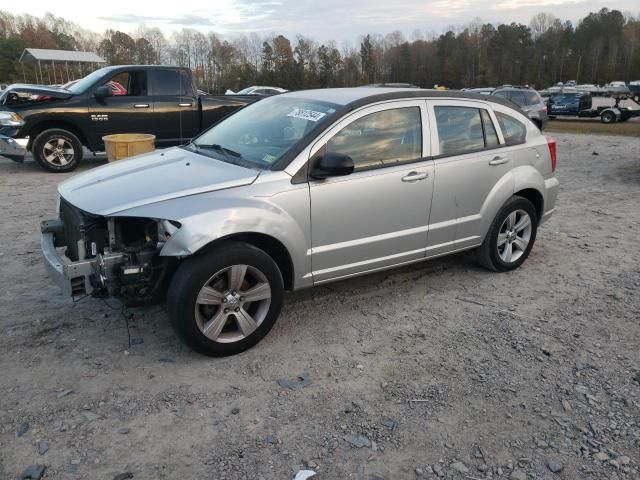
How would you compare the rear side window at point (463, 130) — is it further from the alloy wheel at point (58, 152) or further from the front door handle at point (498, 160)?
the alloy wheel at point (58, 152)

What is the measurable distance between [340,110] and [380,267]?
127 centimetres

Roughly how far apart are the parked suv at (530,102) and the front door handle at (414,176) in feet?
51.5

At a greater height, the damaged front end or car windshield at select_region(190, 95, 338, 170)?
car windshield at select_region(190, 95, 338, 170)

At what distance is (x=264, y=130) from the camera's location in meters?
4.29

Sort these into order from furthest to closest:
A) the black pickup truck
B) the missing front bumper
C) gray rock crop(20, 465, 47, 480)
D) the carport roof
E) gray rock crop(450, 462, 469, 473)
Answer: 1. the carport roof
2. the black pickup truck
3. the missing front bumper
4. gray rock crop(450, 462, 469, 473)
5. gray rock crop(20, 465, 47, 480)

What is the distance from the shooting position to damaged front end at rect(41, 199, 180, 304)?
3328mm

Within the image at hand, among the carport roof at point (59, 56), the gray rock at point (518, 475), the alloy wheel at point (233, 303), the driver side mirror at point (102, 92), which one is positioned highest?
the carport roof at point (59, 56)

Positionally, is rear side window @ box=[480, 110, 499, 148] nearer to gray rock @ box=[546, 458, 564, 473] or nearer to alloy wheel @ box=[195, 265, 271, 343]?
alloy wheel @ box=[195, 265, 271, 343]

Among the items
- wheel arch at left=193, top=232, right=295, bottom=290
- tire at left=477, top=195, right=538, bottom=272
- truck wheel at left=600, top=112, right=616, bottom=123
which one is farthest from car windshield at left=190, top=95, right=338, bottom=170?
truck wheel at left=600, top=112, right=616, bottom=123

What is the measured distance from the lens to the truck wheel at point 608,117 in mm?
25641

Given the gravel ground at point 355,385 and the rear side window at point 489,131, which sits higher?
the rear side window at point 489,131

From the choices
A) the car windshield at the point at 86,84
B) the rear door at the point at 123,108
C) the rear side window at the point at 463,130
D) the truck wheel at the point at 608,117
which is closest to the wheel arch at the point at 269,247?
the rear side window at the point at 463,130

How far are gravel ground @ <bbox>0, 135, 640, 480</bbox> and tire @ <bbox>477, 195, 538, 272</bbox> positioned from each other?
173mm

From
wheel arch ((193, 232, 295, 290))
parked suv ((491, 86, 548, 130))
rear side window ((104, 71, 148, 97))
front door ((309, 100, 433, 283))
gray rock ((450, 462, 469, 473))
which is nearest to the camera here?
gray rock ((450, 462, 469, 473))
